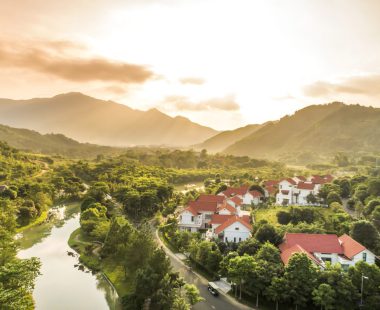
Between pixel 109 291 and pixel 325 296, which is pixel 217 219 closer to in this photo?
pixel 109 291

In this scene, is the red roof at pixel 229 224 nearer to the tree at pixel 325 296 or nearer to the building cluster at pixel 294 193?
the tree at pixel 325 296

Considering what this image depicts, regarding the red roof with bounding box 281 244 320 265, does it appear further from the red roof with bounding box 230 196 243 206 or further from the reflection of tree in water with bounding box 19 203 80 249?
the reflection of tree in water with bounding box 19 203 80 249

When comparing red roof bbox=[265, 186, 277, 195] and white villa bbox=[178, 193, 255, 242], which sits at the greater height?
red roof bbox=[265, 186, 277, 195]

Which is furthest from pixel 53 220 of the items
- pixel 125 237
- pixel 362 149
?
pixel 362 149

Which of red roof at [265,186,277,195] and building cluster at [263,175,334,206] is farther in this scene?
red roof at [265,186,277,195]

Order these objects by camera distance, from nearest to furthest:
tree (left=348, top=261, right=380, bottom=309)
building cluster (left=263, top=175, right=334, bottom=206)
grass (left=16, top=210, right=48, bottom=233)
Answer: tree (left=348, top=261, right=380, bottom=309) < grass (left=16, top=210, right=48, bottom=233) < building cluster (left=263, top=175, right=334, bottom=206)

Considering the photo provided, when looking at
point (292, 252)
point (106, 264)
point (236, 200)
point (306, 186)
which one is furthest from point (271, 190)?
point (106, 264)

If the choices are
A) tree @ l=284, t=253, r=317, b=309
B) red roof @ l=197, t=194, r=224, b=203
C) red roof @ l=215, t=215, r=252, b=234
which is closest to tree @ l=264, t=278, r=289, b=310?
tree @ l=284, t=253, r=317, b=309
